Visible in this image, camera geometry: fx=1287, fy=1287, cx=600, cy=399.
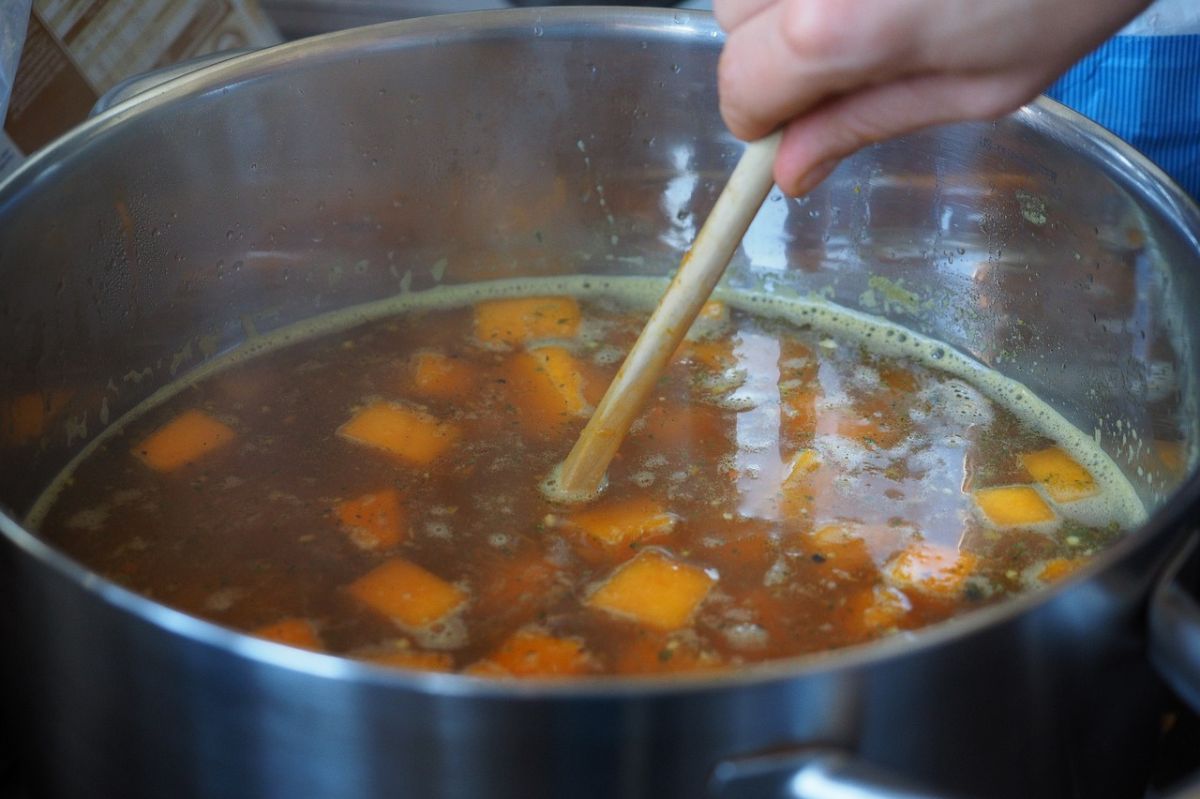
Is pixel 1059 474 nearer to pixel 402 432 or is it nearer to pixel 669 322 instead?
pixel 669 322

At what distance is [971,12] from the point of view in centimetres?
77

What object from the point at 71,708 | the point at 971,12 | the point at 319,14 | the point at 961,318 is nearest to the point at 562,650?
the point at 71,708

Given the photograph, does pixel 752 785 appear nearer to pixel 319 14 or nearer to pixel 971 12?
pixel 971 12

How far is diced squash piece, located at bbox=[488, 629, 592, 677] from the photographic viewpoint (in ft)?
3.49

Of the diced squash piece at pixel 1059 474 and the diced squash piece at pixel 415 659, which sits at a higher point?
the diced squash piece at pixel 415 659

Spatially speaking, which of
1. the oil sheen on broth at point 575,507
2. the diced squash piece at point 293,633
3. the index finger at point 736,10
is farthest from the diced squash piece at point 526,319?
the index finger at point 736,10

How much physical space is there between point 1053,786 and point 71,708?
0.62 m

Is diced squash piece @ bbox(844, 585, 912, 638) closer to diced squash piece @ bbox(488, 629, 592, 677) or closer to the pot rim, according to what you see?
the pot rim

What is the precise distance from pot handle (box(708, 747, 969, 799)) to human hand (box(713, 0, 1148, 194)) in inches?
16.9

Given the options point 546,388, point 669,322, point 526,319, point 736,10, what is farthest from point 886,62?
point 526,319

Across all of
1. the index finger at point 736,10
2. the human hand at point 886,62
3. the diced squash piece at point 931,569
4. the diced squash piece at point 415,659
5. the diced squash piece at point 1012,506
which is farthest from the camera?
the diced squash piece at point 1012,506

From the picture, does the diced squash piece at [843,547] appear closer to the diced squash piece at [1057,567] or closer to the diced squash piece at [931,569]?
the diced squash piece at [931,569]

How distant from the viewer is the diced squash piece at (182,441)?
1360mm

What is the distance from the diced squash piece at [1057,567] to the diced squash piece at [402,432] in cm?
61
